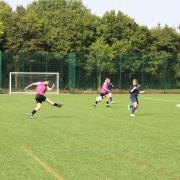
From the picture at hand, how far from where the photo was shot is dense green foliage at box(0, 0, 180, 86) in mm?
52406

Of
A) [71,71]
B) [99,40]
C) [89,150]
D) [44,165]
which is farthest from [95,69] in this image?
[44,165]

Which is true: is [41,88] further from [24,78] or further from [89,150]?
[24,78]

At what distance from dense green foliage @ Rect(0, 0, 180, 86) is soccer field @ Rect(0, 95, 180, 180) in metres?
32.5

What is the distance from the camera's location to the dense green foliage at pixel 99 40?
52406 millimetres

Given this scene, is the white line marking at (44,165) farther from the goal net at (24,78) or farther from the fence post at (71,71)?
the fence post at (71,71)

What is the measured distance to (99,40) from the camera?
59.5 m

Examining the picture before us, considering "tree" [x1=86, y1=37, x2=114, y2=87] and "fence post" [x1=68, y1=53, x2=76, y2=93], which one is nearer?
"fence post" [x1=68, y1=53, x2=76, y2=93]

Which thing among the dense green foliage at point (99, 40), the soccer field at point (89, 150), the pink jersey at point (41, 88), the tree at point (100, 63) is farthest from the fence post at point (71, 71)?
the soccer field at point (89, 150)

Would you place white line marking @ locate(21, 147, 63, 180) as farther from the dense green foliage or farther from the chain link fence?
the dense green foliage

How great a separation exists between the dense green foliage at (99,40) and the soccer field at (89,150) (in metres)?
32.5

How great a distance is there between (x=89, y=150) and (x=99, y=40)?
47.8 meters

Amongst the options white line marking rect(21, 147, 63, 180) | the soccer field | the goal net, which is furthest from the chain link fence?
white line marking rect(21, 147, 63, 180)

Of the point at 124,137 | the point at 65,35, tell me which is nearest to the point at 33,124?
the point at 124,137

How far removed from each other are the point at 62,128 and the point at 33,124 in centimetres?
173
